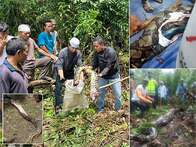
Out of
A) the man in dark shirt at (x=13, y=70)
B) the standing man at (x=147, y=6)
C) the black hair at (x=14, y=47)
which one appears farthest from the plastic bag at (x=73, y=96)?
the standing man at (x=147, y=6)

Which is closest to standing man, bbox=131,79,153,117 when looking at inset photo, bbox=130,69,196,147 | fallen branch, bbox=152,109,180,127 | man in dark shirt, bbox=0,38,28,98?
inset photo, bbox=130,69,196,147

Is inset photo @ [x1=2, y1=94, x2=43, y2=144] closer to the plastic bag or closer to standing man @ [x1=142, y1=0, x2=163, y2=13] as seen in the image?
the plastic bag

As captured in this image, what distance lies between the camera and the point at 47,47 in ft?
19.3

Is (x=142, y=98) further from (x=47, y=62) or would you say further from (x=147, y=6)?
(x=47, y=62)

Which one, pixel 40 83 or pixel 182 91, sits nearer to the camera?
pixel 182 91

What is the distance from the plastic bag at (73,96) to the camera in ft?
17.0

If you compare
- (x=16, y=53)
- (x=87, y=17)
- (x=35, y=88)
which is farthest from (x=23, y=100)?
(x=87, y=17)

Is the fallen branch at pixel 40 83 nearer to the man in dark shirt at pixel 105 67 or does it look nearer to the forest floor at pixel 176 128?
the man in dark shirt at pixel 105 67

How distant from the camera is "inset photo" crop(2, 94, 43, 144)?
15.2 ft

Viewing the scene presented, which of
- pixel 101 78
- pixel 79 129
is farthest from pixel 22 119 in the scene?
pixel 101 78

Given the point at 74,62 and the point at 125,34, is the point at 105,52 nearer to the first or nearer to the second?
the point at 74,62

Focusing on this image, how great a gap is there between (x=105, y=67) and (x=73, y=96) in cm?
90

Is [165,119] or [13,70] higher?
[13,70]

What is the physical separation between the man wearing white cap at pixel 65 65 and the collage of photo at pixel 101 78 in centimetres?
1
